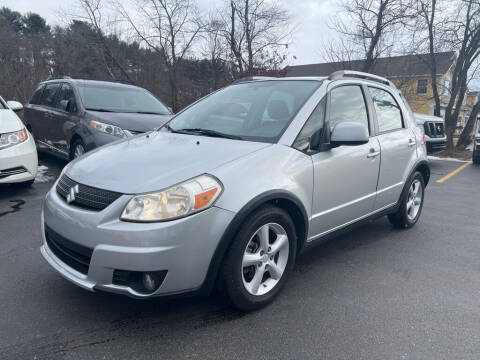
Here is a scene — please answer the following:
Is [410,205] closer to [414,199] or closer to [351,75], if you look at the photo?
[414,199]

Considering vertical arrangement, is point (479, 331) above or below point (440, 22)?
below

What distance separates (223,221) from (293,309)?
95cm

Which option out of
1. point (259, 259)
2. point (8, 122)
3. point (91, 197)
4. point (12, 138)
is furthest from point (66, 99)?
point (259, 259)

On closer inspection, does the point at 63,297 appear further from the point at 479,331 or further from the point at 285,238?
the point at 479,331

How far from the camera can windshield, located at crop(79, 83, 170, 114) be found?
21.4ft

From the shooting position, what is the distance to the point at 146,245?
2.09 meters

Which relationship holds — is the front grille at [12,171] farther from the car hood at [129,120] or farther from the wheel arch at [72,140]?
the car hood at [129,120]

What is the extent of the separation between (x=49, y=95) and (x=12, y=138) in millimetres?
2879

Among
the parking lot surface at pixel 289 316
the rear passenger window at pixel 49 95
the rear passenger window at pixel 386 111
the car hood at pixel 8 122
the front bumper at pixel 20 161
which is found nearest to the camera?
the parking lot surface at pixel 289 316

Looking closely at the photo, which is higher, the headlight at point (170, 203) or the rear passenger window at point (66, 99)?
the rear passenger window at point (66, 99)

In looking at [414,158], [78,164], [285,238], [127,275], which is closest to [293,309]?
[285,238]

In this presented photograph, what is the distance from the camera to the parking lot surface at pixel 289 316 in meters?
2.23

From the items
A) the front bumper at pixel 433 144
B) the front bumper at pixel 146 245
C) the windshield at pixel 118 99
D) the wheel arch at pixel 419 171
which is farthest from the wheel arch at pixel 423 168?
the front bumper at pixel 433 144

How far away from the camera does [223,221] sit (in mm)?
2236
